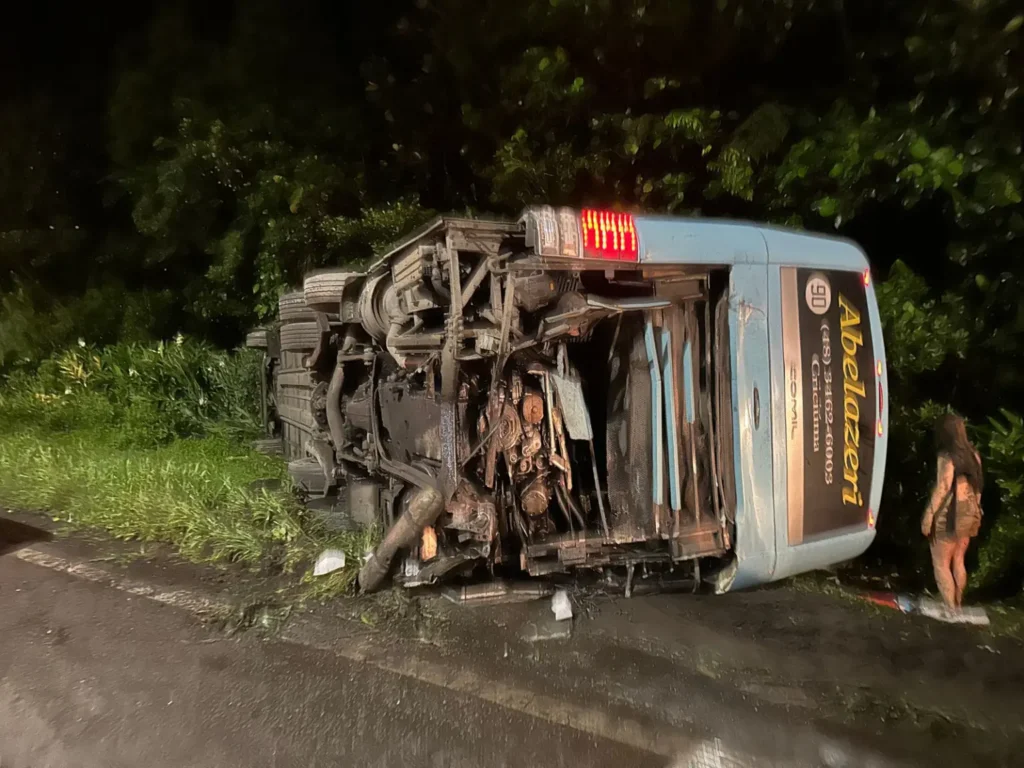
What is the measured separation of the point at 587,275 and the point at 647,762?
2175 millimetres

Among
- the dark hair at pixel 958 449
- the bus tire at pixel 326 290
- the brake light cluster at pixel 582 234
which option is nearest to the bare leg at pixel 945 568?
the dark hair at pixel 958 449

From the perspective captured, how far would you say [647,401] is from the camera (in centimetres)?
343

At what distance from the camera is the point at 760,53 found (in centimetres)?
604

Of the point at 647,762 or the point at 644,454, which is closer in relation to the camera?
the point at 647,762

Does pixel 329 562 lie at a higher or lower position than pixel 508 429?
lower

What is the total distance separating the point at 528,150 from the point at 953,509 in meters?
4.83

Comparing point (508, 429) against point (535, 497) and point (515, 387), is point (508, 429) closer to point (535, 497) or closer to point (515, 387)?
point (515, 387)

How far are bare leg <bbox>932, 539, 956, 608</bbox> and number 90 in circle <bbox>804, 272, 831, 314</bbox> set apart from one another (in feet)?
5.03

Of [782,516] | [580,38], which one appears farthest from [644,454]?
[580,38]

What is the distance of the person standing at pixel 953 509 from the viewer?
12.1 feet

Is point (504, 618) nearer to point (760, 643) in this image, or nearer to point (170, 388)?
point (760, 643)

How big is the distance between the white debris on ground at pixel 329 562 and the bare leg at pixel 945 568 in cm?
334

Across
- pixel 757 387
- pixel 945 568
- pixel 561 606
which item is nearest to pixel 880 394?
pixel 757 387

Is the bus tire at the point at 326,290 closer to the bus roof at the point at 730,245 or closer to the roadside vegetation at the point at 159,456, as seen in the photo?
the roadside vegetation at the point at 159,456
